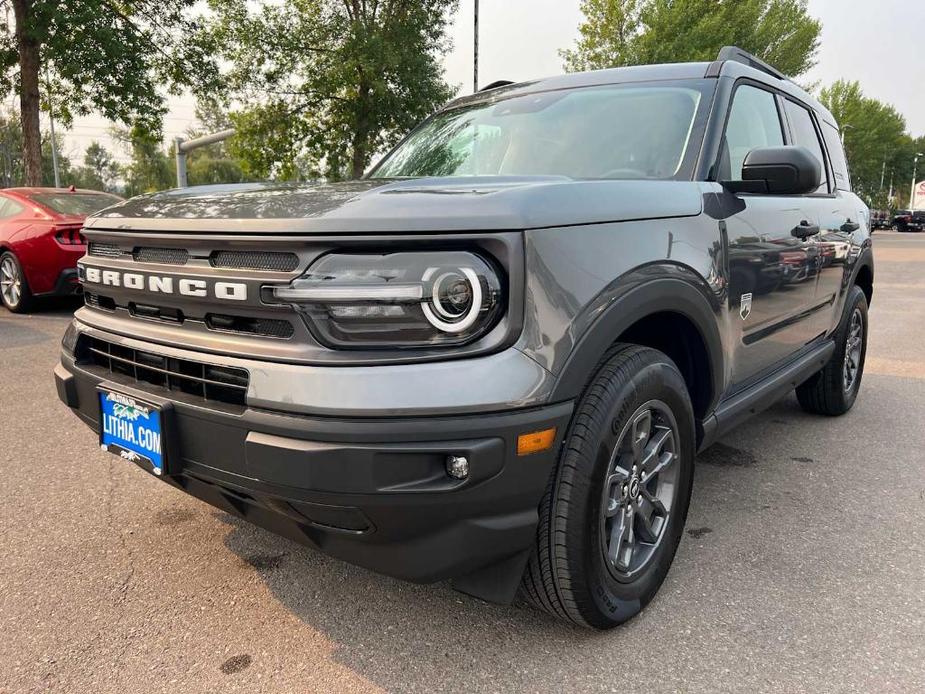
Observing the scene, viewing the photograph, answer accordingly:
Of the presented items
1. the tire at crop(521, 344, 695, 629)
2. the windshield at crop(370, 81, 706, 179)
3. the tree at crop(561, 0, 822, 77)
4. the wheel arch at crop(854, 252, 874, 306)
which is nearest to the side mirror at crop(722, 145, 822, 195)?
the windshield at crop(370, 81, 706, 179)

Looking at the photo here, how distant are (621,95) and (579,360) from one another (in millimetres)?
1581

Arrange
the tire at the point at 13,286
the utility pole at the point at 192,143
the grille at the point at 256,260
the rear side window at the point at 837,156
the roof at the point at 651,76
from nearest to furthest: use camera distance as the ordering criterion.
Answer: the grille at the point at 256,260
the roof at the point at 651,76
the rear side window at the point at 837,156
the tire at the point at 13,286
the utility pole at the point at 192,143

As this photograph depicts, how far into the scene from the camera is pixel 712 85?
2.75m

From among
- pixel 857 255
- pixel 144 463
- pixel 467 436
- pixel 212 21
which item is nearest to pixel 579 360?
pixel 467 436

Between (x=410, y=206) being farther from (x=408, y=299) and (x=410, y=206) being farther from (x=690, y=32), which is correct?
(x=690, y=32)

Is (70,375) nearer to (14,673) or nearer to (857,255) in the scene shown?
(14,673)

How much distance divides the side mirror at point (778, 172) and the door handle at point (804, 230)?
1.54ft

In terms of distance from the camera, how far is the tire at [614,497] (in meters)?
1.81

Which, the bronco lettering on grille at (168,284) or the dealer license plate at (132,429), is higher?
the bronco lettering on grille at (168,284)

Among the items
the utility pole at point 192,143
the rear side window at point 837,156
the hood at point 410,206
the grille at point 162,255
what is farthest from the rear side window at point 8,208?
the utility pole at point 192,143

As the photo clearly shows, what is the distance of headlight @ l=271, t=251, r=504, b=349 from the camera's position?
62.8 inches

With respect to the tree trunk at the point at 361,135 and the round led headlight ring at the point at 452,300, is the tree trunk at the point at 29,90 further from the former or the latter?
the round led headlight ring at the point at 452,300

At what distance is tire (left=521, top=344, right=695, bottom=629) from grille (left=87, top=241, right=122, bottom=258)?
4.81 ft

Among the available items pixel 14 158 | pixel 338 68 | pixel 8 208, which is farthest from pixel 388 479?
pixel 14 158
